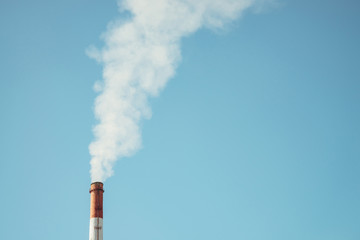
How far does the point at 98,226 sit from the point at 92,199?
150cm

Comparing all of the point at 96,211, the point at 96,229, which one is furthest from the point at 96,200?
the point at 96,229

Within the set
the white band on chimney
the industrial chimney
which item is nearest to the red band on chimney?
the industrial chimney

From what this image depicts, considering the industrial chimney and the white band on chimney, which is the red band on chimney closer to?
the industrial chimney

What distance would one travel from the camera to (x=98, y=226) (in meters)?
17.0

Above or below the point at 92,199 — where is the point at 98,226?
below

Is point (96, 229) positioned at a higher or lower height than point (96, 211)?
lower

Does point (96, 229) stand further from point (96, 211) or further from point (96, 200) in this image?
point (96, 200)

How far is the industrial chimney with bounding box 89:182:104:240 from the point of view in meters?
16.8

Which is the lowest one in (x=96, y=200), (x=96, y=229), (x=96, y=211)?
(x=96, y=229)

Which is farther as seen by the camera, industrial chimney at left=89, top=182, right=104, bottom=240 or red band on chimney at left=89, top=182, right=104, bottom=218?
red band on chimney at left=89, top=182, right=104, bottom=218

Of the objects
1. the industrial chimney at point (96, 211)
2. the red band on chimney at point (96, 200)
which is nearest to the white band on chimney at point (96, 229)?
the industrial chimney at point (96, 211)

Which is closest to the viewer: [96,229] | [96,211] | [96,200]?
[96,229]

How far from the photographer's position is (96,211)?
689 inches

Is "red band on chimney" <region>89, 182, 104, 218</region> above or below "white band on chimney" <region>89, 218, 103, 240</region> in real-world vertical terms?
above
